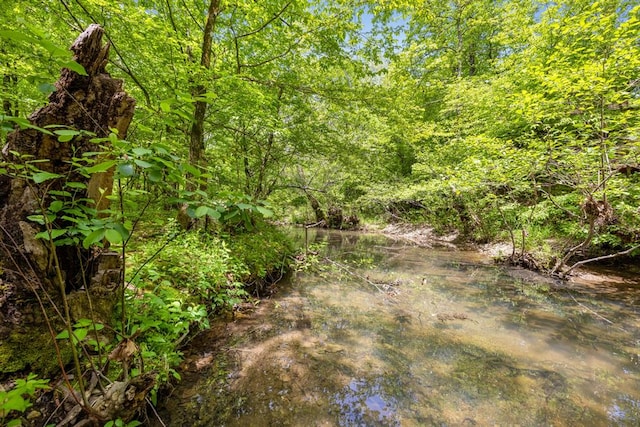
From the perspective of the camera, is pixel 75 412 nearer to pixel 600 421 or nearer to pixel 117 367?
pixel 117 367

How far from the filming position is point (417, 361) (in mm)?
3236

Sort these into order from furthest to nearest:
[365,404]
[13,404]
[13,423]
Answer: [365,404]
[13,423]
[13,404]

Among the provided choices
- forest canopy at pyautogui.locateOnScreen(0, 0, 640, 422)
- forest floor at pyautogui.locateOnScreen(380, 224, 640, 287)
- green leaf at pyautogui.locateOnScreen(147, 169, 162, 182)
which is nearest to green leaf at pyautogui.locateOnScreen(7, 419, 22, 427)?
forest canopy at pyautogui.locateOnScreen(0, 0, 640, 422)

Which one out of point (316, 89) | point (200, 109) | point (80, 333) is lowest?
point (80, 333)

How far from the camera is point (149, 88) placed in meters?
4.72

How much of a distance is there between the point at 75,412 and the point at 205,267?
1.93 m

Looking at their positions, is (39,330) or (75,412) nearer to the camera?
(75,412)

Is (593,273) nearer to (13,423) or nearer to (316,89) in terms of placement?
(316,89)

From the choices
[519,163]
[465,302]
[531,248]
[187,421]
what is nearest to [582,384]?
[465,302]

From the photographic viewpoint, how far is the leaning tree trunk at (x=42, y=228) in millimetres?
1863

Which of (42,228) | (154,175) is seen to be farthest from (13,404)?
(42,228)

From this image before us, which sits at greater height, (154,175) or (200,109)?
(200,109)

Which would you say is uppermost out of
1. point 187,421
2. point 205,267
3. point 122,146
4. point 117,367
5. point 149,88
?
point 149,88

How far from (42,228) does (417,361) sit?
388 cm
